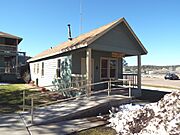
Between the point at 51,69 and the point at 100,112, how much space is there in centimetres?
902

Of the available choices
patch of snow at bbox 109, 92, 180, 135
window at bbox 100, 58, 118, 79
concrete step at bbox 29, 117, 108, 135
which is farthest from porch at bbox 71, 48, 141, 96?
patch of snow at bbox 109, 92, 180, 135

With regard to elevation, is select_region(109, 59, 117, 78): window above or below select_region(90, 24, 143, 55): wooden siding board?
below

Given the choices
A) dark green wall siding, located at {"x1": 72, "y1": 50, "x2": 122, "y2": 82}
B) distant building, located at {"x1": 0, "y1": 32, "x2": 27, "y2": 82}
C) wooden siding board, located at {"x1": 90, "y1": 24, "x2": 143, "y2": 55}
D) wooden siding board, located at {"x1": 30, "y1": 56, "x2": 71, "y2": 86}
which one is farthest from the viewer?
distant building, located at {"x1": 0, "y1": 32, "x2": 27, "y2": 82}

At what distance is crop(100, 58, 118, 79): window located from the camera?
14.3 metres

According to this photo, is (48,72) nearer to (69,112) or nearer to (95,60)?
(95,60)

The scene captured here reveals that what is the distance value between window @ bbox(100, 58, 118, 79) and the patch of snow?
7551mm

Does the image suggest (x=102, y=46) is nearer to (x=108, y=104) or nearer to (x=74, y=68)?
(x=74, y=68)

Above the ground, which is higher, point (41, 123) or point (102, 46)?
point (102, 46)

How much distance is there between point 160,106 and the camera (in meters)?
5.88

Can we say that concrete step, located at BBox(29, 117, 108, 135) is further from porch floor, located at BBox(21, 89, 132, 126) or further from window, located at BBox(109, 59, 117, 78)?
window, located at BBox(109, 59, 117, 78)

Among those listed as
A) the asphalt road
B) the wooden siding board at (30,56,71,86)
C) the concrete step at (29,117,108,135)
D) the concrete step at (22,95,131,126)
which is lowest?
the asphalt road

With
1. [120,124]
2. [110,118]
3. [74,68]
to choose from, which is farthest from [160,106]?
[74,68]

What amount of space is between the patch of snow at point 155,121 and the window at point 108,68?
755 centimetres

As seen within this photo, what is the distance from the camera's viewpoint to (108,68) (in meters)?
14.7
